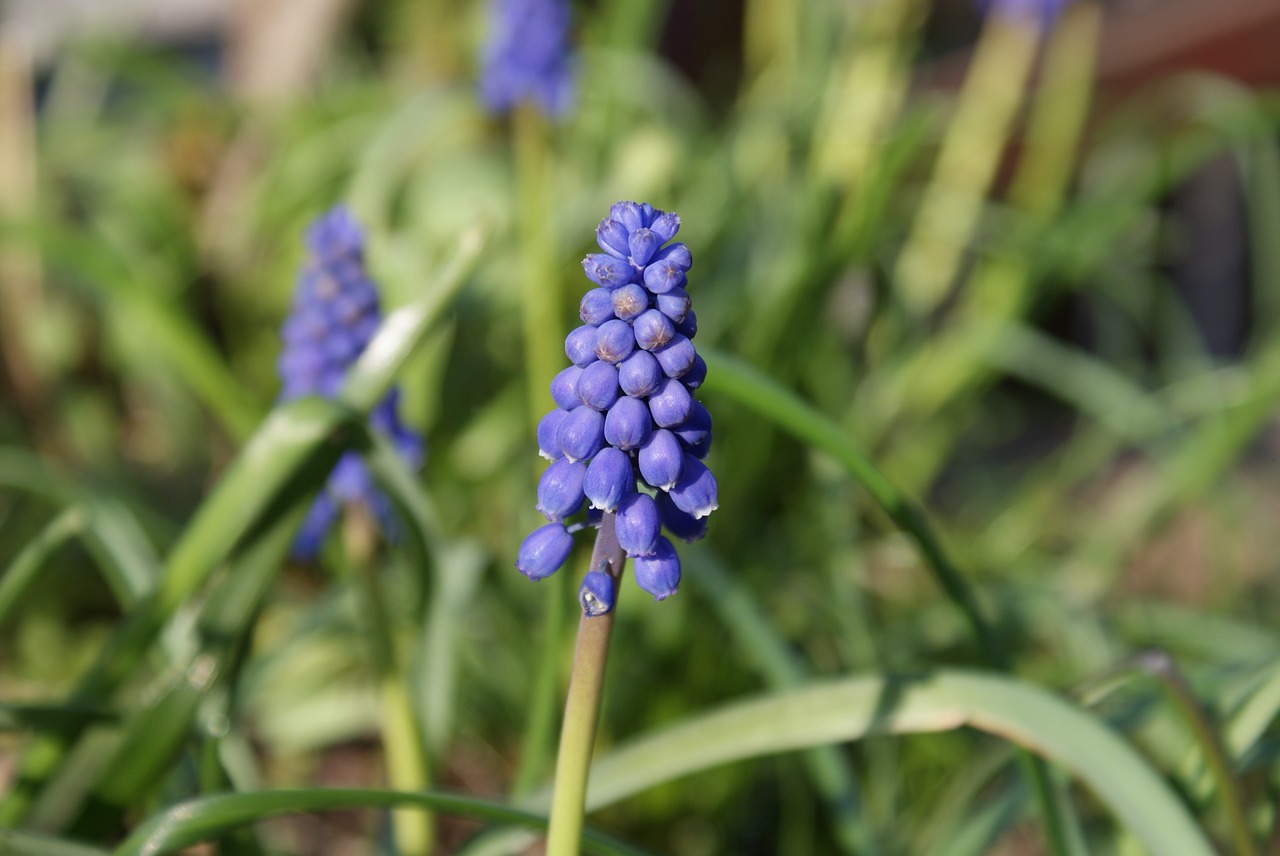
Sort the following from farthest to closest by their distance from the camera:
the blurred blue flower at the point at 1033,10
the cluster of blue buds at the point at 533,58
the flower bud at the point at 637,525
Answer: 1. the blurred blue flower at the point at 1033,10
2. the cluster of blue buds at the point at 533,58
3. the flower bud at the point at 637,525

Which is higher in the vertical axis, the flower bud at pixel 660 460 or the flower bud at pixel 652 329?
the flower bud at pixel 652 329

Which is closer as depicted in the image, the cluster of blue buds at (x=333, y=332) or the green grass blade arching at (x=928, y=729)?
the green grass blade arching at (x=928, y=729)

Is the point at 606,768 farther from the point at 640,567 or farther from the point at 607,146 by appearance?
the point at 607,146

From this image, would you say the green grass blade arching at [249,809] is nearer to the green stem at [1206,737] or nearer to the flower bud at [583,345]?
the flower bud at [583,345]

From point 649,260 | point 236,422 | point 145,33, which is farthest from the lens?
point 145,33

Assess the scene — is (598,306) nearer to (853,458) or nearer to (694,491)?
(694,491)

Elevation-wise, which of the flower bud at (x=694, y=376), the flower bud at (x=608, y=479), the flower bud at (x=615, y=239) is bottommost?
the flower bud at (x=608, y=479)

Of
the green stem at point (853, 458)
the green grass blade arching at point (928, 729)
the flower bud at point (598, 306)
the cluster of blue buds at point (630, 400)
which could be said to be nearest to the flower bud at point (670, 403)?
the cluster of blue buds at point (630, 400)

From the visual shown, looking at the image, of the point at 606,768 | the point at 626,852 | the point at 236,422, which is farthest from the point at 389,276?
the point at 626,852
